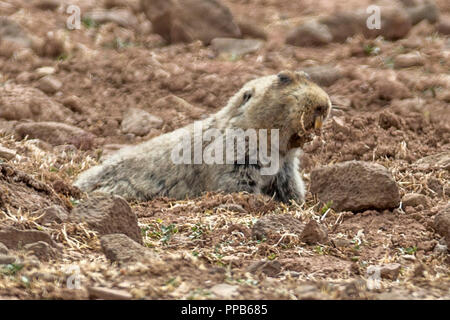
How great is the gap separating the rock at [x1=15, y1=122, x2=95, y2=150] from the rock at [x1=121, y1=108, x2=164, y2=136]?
577 millimetres

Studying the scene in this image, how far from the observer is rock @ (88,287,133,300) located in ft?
10.2

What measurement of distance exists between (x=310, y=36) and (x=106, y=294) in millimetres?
8577

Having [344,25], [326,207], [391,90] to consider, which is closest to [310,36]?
[344,25]

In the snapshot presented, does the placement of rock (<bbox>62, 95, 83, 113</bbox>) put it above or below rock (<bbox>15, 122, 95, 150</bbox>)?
above

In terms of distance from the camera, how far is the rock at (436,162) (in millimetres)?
6765

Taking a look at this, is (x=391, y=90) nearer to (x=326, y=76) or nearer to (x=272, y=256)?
(x=326, y=76)

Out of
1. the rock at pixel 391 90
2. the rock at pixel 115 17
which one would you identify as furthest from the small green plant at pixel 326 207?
the rock at pixel 115 17

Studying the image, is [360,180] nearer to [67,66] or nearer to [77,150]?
[77,150]

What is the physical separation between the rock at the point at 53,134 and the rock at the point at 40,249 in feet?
15.1

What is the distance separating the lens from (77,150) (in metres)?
8.19

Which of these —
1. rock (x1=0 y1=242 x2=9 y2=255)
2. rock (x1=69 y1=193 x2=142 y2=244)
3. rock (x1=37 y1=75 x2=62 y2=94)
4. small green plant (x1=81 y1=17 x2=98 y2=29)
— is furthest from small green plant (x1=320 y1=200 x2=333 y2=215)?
small green plant (x1=81 y1=17 x2=98 y2=29)

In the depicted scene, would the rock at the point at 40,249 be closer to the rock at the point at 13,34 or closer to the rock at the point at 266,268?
the rock at the point at 266,268

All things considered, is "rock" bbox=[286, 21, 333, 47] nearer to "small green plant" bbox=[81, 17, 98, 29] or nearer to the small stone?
"small green plant" bbox=[81, 17, 98, 29]
